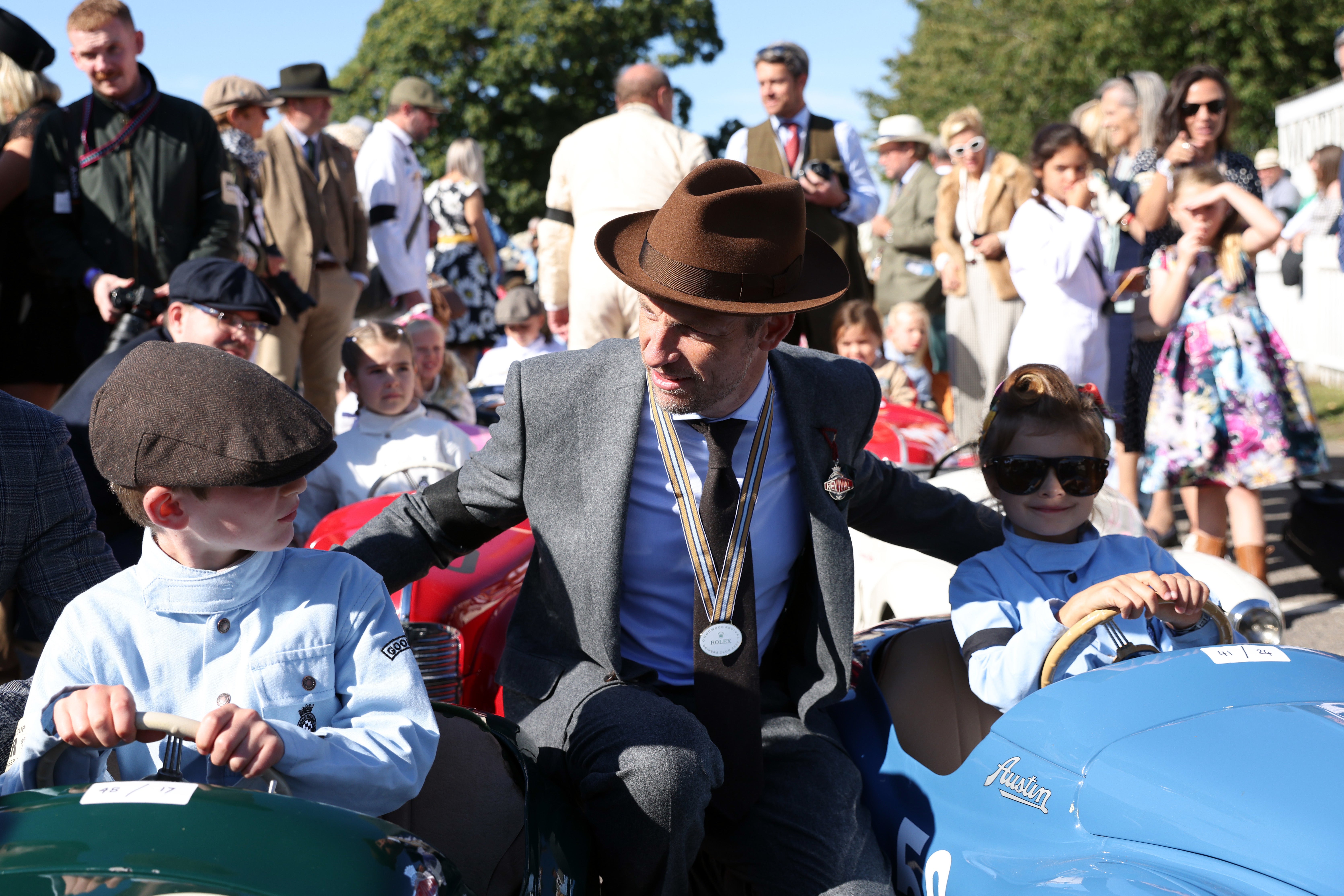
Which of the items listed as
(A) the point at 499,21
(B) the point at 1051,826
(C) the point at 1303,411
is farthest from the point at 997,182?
(A) the point at 499,21

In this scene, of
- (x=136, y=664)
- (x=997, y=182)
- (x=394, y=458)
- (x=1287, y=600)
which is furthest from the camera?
(x=997, y=182)

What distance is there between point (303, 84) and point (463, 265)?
2650 mm

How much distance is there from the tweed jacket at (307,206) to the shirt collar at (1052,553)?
5.00m

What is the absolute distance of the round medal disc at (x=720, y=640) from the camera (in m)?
2.57

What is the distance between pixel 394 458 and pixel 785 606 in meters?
2.55

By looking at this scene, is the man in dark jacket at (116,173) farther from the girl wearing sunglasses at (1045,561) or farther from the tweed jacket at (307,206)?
the girl wearing sunglasses at (1045,561)

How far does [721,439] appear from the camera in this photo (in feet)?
8.71

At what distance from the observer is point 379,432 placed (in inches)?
201

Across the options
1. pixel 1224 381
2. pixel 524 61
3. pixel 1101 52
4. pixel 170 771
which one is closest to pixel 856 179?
pixel 1224 381

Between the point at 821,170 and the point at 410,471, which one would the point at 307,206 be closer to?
the point at 821,170

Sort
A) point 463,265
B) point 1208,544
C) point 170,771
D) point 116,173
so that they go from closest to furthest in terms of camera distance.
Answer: point 170,771 < point 116,173 < point 1208,544 < point 463,265

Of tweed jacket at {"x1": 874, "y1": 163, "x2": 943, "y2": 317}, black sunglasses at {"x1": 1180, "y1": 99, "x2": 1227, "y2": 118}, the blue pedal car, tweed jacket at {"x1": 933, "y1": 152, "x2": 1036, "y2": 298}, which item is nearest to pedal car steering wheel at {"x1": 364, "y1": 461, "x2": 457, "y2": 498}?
the blue pedal car

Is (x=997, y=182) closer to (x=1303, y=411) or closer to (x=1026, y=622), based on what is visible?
(x=1303, y=411)

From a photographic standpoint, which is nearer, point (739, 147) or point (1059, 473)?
point (1059, 473)
